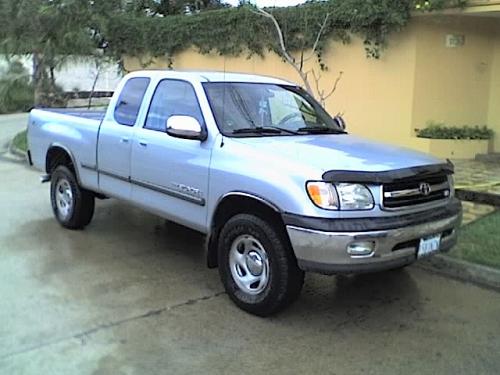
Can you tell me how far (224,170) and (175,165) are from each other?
683mm

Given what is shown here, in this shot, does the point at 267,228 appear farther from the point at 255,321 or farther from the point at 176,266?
the point at 176,266

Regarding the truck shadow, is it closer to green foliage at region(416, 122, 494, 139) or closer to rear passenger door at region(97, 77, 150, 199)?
rear passenger door at region(97, 77, 150, 199)

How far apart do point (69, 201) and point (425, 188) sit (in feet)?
14.1

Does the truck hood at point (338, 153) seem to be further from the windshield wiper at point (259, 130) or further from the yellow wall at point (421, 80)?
the yellow wall at point (421, 80)

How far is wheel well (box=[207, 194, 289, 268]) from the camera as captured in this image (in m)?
4.50

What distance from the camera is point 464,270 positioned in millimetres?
5645

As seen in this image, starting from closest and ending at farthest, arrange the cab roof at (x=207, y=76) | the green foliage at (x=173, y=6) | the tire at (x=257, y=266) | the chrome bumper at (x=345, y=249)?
the chrome bumper at (x=345, y=249) → the tire at (x=257, y=266) → the cab roof at (x=207, y=76) → the green foliage at (x=173, y=6)

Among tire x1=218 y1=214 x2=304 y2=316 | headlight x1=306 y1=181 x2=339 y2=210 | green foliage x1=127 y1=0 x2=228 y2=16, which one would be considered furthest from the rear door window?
green foliage x1=127 y1=0 x2=228 y2=16

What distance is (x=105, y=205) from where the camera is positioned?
847 cm

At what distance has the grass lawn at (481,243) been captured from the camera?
19.0 ft

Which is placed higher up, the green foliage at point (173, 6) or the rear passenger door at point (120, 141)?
the green foliage at point (173, 6)

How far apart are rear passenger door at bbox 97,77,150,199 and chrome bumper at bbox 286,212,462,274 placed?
241cm

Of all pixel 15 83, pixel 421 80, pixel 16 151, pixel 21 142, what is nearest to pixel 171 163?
pixel 421 80

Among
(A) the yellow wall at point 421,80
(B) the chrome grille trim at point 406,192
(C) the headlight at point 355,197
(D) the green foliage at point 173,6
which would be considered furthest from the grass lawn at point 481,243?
(D) the green foliage at point 173,6
